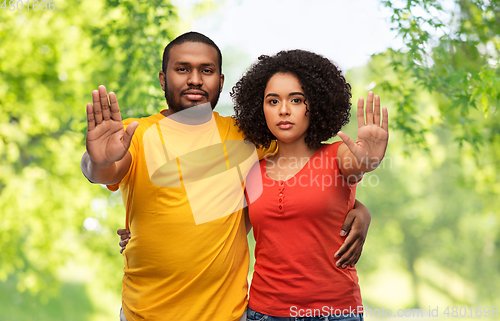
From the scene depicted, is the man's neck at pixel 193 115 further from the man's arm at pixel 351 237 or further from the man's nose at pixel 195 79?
the man's arm at pixel 351 237

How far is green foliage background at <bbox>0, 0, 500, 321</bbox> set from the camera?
393 cm

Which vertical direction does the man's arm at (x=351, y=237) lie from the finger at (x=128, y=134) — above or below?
below

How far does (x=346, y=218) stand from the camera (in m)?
2.06

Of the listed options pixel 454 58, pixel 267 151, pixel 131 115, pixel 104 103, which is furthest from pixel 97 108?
pixel 454 58

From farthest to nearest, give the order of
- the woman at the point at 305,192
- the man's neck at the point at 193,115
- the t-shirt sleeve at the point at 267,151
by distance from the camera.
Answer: the t-shirt sleeve at the point at 267,151
the man's neck at the point at 193,115
the woman at the point at 305,192

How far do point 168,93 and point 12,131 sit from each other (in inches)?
234

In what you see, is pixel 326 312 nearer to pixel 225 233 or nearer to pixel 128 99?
pixel 225 233

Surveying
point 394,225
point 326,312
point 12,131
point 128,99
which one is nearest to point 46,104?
point 12,131

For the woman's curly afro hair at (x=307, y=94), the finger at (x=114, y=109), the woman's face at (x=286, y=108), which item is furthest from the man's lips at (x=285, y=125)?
the finger at (x=114, y=109)

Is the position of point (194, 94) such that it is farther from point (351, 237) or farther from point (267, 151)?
point (351, 237)

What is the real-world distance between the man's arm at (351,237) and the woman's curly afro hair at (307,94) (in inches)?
17.3

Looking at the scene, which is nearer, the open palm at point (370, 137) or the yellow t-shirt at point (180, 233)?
the open palm at point (370, 137)

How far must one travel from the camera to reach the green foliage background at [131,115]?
393 cm

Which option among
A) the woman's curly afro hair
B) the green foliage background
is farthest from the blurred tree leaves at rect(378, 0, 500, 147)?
the woman's curly afro hair
